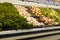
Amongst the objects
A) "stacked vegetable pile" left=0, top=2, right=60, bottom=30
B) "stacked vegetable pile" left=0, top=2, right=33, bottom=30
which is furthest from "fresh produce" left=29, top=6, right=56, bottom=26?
"stacked vegetable pile" left=0, top=2, right=33, bottom=30

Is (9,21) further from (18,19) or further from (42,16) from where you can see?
(42,16)

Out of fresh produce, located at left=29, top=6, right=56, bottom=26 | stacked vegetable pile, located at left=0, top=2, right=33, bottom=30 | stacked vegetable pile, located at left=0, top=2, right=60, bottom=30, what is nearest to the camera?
stacked vegetable pile, located at left=0, top=2, right=33, bottom=30

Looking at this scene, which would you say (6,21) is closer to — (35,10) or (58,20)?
(35,10)

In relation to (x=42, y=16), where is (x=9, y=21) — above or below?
above

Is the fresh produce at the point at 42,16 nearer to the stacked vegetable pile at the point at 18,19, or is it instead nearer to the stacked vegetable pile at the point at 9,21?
the stacked vegetable pile at the point at 18,19

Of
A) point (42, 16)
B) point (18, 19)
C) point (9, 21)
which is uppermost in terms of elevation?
point (9, 21)

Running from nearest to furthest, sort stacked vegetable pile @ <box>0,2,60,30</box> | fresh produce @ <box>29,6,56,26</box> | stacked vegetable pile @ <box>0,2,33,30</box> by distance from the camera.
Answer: stacked vegetable pile @ <box>0,2,33,30</box>
stacked vegetable pile @ <box>0,2,60,30</box>
fresh produce @ <box>29,6,56,26</box>

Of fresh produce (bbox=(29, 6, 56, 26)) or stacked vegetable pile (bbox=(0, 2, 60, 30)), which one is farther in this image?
fresh produce (bbox=(29, 6, 56, 26))

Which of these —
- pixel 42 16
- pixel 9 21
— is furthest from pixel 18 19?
pixel 42 16

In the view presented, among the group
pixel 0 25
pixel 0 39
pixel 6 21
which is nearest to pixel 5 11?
pixel 6 21

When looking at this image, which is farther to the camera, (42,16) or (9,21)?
(42,16)

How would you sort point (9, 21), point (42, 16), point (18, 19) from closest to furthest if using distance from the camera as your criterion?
1. point (9, 21)
2. point (18, 19)
3. point (42, 16)

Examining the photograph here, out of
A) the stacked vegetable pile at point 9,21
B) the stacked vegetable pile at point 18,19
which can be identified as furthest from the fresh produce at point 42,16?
the stacked vegetable pile at point 9,21

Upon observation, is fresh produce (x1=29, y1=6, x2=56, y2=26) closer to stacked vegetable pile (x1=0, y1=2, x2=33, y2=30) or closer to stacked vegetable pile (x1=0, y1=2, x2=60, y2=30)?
stacked vegetable pile (x1=0, y1=2, x2=60, y2=30)
